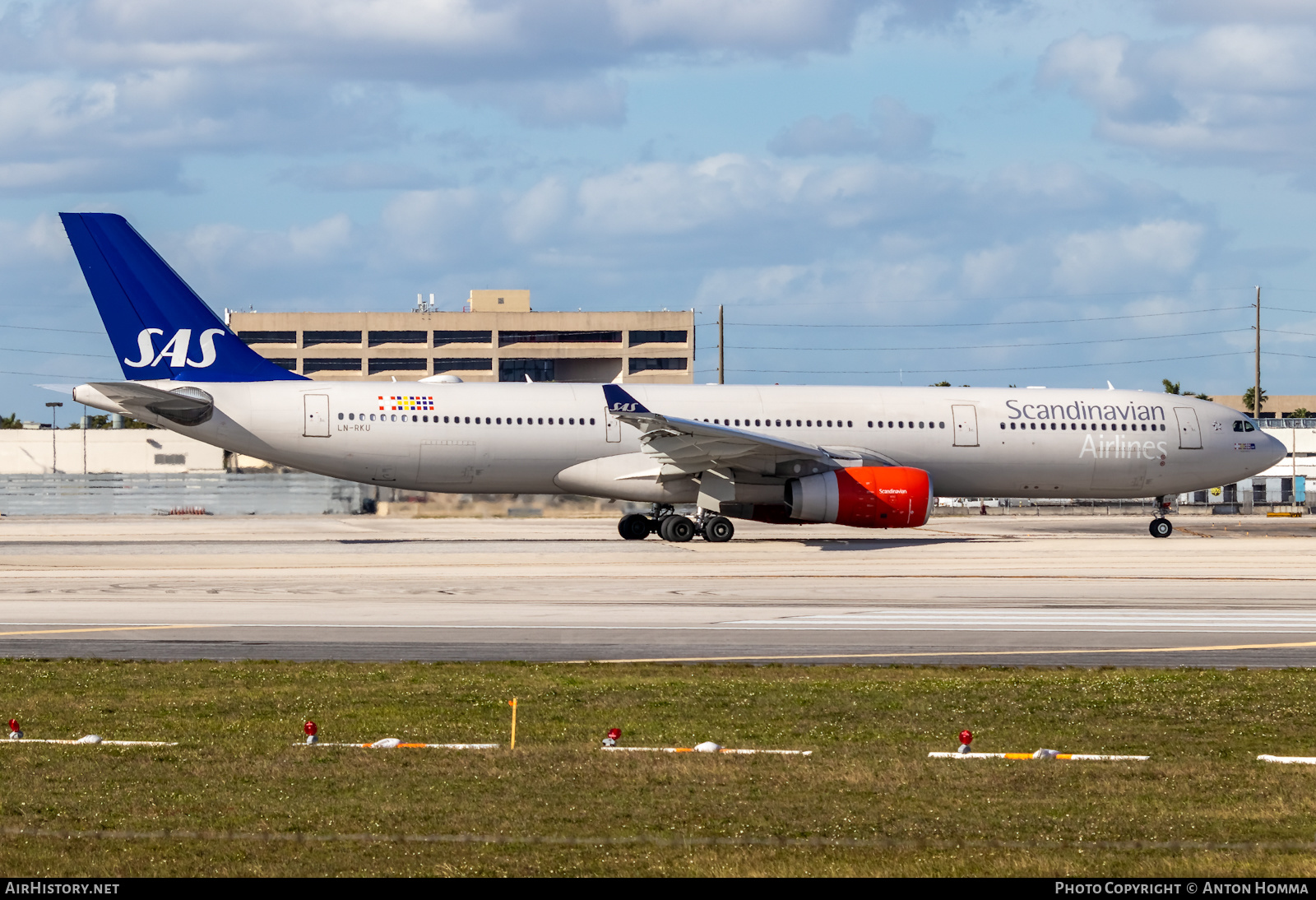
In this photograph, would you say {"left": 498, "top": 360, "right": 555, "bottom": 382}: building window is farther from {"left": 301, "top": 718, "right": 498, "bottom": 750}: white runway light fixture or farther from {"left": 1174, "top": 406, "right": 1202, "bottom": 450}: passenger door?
{"left": 301, "top": 718, "right": 498, "bottom": 750}: white runway light fixture

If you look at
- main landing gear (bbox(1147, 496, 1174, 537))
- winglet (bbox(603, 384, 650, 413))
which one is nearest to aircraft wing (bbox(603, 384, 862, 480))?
winglet (bbox(603, 384, 650, 413))

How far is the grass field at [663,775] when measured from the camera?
733cm

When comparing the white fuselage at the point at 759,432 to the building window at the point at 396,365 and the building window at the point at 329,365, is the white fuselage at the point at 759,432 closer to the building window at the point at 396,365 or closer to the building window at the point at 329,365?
the building window at the point at 396,365

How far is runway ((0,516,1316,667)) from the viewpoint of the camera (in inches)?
657

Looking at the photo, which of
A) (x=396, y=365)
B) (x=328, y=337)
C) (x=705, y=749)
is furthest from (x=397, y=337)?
(x=705, y=749)

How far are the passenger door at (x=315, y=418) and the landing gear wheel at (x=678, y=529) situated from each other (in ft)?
29.6

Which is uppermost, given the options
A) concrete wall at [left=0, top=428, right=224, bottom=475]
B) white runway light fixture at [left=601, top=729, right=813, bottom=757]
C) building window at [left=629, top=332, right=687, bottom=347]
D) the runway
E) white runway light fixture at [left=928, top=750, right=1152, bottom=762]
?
building window at [left=629, top=332, right=687, bottom=347]

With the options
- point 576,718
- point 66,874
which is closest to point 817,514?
point 576,718

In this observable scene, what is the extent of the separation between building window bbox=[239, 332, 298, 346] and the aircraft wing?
96.8m

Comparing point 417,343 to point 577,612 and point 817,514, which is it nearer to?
point 817,514

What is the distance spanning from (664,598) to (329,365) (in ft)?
358

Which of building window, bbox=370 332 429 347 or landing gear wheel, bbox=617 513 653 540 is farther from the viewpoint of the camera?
building window, bbox=370 332 429 347

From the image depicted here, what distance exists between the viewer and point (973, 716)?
11758 millimetres

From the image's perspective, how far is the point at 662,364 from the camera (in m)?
125
